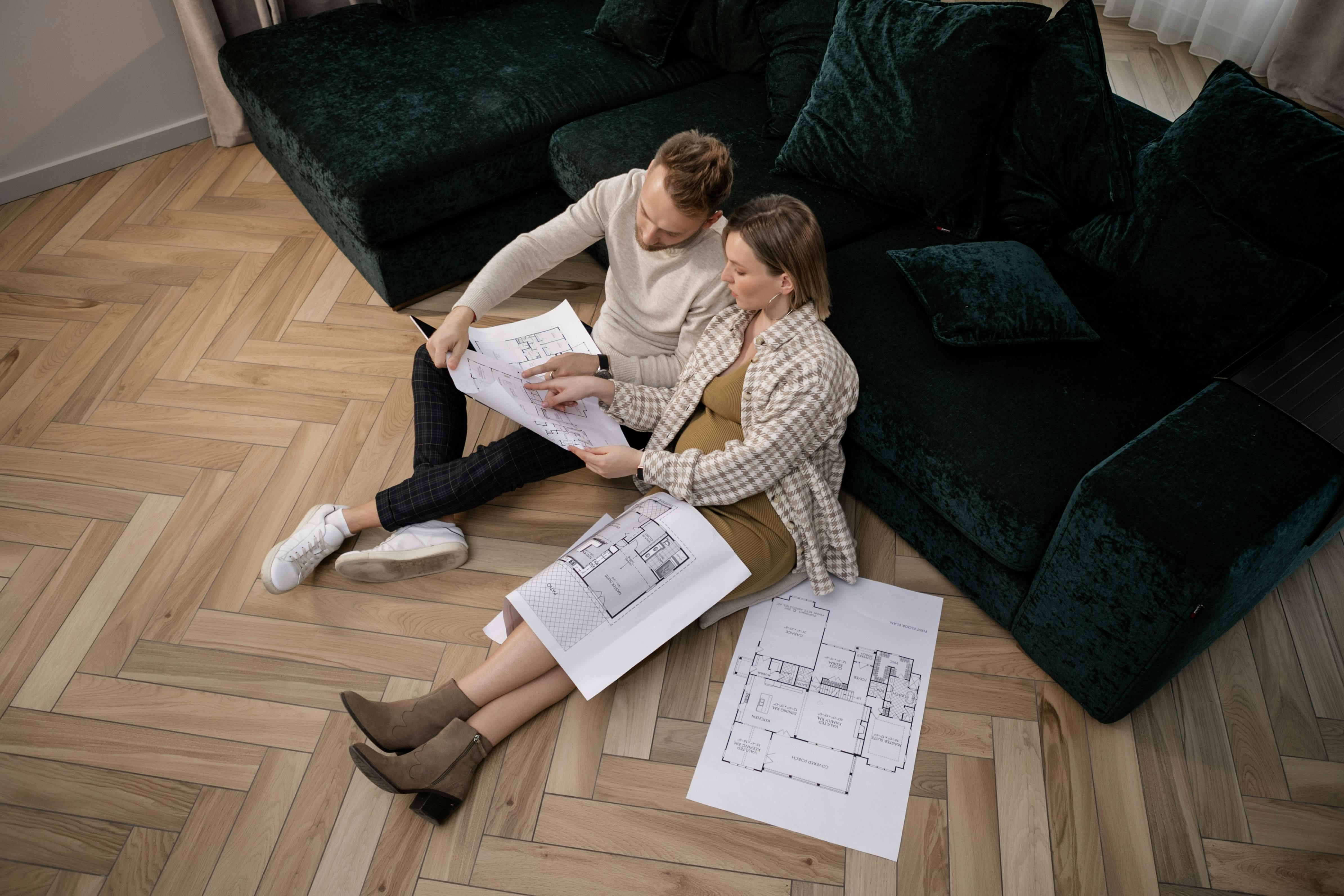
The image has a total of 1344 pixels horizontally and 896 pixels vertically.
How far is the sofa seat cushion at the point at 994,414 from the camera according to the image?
170cm

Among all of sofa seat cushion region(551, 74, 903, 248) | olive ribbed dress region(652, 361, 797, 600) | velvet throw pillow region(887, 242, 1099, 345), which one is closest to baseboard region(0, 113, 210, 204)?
sofa seat cushion region(551, 74, 903, 248)

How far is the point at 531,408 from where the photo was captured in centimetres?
185

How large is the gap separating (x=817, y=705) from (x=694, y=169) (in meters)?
1.07

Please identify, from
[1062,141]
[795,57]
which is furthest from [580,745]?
[795,57]

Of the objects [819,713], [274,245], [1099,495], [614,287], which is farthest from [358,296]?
[1099,495]

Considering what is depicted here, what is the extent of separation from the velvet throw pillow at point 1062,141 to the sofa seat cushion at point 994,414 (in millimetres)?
352

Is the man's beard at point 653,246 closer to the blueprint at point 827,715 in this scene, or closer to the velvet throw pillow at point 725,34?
the blueprint at point 827,715

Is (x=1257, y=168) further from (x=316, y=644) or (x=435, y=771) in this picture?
(x=316, y=644)

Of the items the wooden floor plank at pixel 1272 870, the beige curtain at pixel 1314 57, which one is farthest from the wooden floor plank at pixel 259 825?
the beige curtain at pixel 1314 57

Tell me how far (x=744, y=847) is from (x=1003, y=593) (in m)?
0.73

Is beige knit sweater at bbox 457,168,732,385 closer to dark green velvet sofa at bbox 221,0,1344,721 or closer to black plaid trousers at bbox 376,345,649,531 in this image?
black plaid trousers at bbox 376,345,649,531

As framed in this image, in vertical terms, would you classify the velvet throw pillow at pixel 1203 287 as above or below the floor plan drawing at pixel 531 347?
above

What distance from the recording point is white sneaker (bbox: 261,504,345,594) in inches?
75.9

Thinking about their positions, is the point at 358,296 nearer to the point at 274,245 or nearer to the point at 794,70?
the point at 274,245
